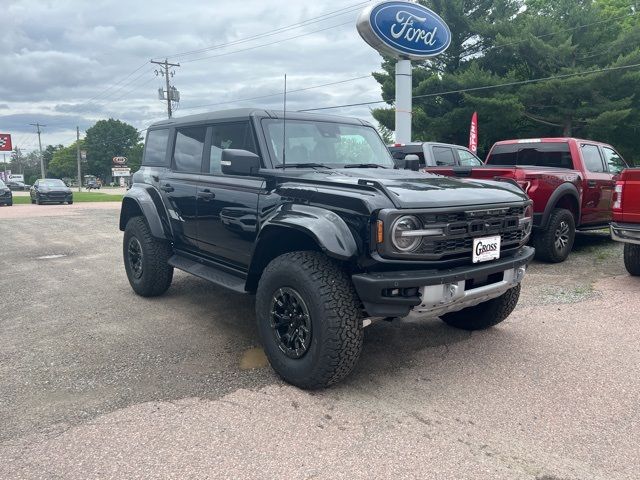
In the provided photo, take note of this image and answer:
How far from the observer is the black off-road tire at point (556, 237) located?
7254 mm

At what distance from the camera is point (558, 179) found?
7.25m

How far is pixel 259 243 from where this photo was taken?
3742 millimetres

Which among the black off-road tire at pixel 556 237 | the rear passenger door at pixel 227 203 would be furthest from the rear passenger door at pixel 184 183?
the black off-road tire at pixel 556 237

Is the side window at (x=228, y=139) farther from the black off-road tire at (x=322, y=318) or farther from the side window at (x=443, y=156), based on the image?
the side window at (x=443, y=156)

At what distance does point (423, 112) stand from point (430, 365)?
67.7 feet

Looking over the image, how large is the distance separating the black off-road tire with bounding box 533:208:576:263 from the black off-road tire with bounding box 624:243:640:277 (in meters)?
0.98

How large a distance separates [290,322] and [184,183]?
214 centimetres

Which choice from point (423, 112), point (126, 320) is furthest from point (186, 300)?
point (423, 112)

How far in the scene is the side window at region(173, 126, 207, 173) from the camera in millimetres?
4871

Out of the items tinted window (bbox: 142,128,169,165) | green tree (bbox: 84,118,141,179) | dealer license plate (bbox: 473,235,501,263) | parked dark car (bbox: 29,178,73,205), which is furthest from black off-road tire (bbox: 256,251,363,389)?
green tree (bbox: 84,118,141,179)

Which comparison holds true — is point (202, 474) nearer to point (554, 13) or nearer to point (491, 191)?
point (491, 191)

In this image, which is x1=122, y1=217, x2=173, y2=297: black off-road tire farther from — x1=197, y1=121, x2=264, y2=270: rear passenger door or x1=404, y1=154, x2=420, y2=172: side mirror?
x1=404, y1=154, x2=420, y2=172: side mirror

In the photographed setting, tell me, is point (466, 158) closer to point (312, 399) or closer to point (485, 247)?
point (485, 247)

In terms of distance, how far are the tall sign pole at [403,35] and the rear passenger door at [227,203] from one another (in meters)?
10.1
